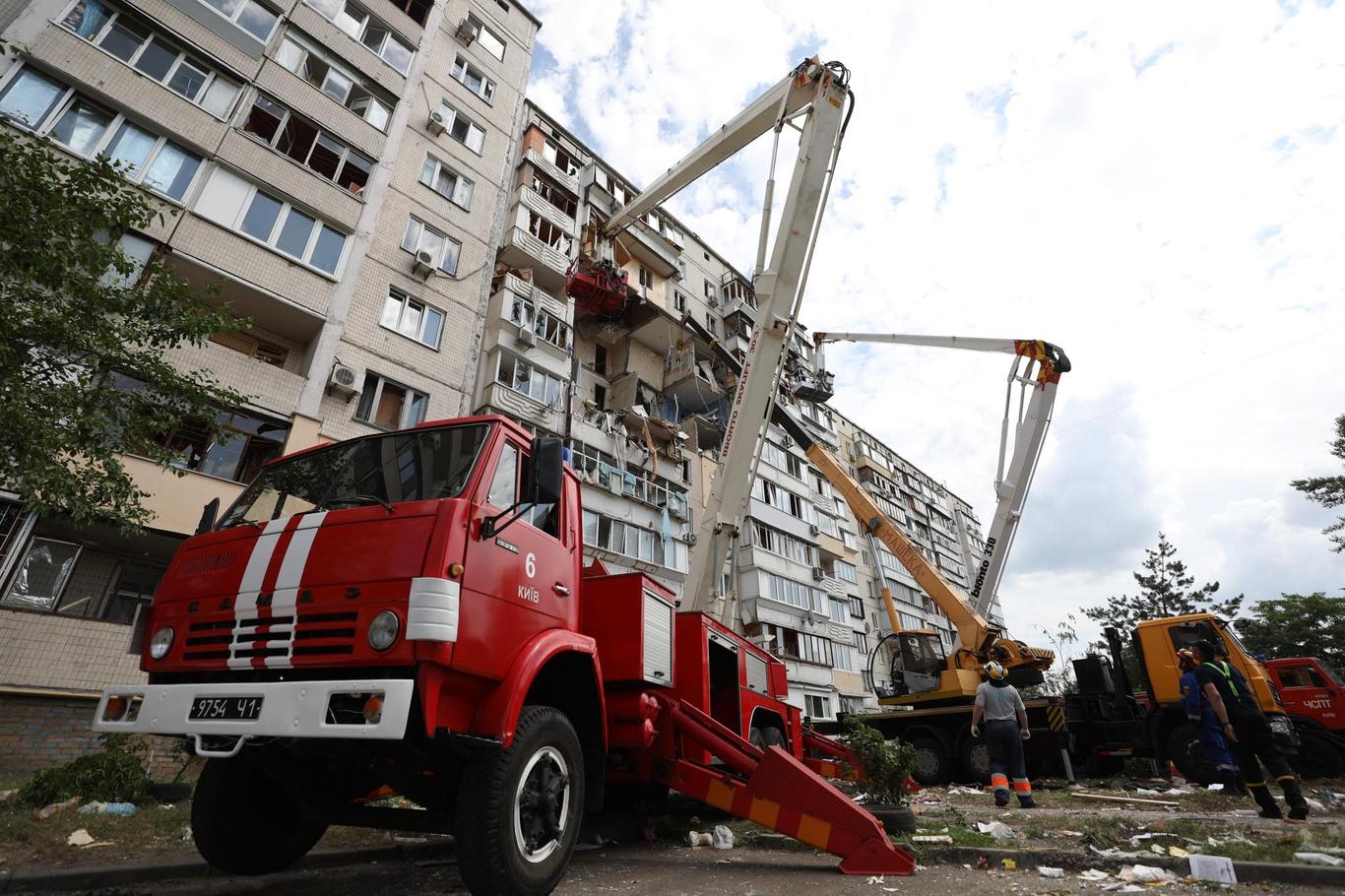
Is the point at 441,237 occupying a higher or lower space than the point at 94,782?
higher

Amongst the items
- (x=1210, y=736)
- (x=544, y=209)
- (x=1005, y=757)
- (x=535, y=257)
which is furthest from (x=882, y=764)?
(x=544, y=209)

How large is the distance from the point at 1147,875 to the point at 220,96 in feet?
62.5

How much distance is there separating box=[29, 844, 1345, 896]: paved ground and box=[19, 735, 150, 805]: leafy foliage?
3.09 m

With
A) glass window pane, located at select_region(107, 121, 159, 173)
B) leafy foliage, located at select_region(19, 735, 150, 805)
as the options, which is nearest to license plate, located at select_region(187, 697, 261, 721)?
leafy foliage, located at select_region(19, 735, 150, 805)

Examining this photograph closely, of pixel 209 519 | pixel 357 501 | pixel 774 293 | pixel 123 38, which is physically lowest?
pixel 357 501

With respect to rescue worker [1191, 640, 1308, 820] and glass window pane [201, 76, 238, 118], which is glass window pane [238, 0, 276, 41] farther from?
rescue worker [1191, 640, 1308, 820]

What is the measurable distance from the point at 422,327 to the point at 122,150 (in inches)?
250

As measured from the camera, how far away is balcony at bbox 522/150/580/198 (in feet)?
79.5

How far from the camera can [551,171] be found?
2478 cm

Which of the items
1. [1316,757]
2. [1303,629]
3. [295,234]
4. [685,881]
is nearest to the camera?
[685,881]

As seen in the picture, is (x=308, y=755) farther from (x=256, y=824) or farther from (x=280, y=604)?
(x=256, y=824)

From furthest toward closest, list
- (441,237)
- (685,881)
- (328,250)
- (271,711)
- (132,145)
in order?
1. (441,237)
2. (328,250)
3. (132,145)
4. (685,881)
5. (271,711)

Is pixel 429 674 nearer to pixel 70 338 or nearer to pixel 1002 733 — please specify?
pixel 70 338

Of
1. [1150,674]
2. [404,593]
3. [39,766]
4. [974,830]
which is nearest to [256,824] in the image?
[404,593]
